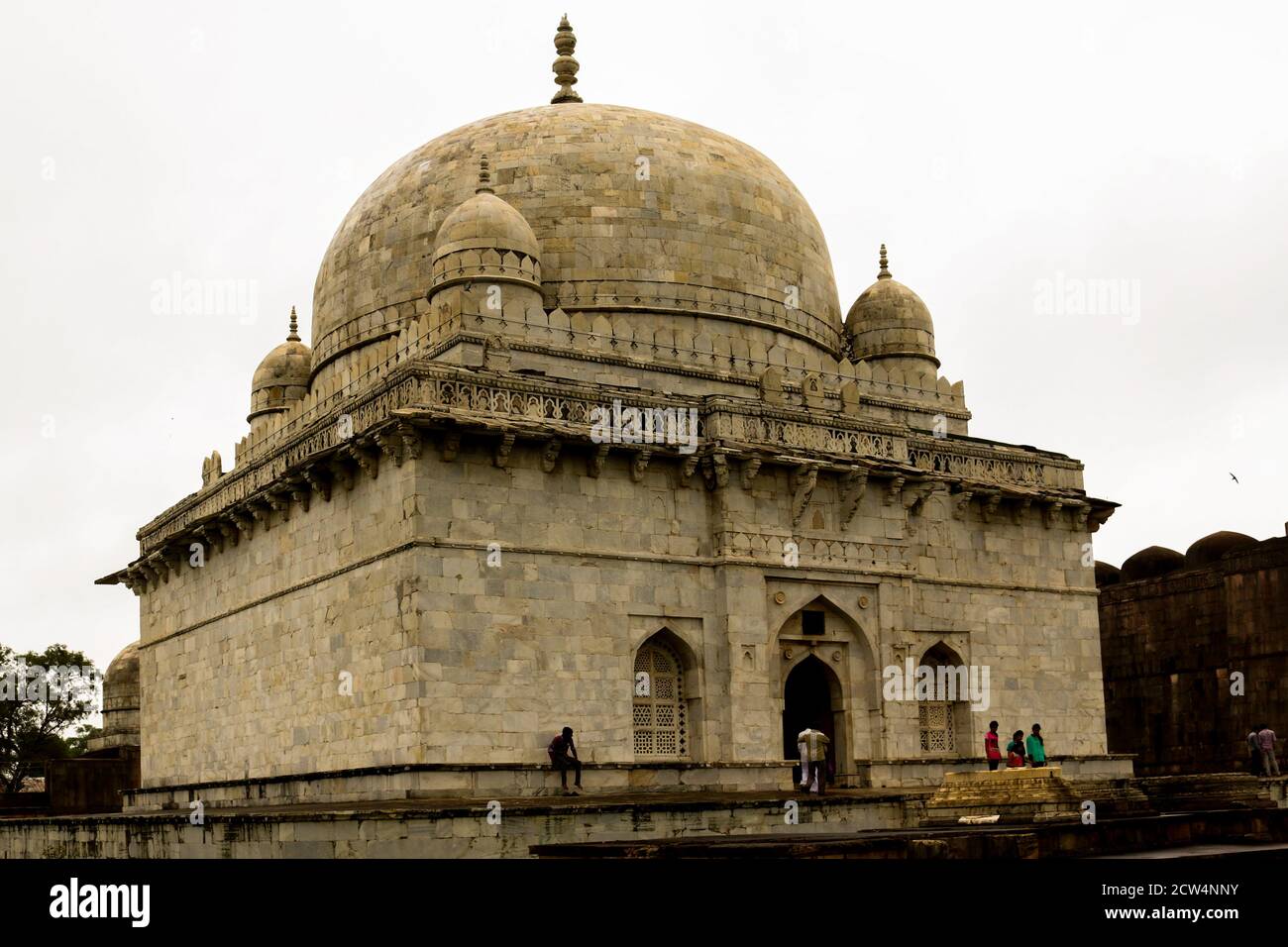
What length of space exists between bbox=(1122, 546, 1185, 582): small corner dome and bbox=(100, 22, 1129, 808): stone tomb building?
470 inches

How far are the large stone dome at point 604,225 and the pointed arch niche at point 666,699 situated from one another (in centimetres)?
622

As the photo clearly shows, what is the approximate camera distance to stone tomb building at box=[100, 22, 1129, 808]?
20.1m

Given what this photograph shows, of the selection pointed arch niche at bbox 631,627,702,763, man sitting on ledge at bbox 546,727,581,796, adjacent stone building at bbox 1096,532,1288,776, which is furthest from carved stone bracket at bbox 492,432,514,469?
adjacent stone building at bbox 1096,532,1288,776

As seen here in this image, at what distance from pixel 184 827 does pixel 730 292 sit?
43.1 ft

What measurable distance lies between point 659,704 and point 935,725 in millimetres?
5668

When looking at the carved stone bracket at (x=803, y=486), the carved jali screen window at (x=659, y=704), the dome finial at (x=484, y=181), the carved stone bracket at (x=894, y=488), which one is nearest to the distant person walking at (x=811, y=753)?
the carved jali screen window at (x=659, y=704)

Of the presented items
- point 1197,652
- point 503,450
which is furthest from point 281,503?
point 1197,652

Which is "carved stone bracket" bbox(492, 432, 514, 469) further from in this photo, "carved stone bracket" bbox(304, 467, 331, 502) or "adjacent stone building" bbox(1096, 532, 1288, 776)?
"adjacent stone building" bbox(1096, 532, 1288, 776)

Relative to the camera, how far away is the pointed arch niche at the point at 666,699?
21516 millimetres

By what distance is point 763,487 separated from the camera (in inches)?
894

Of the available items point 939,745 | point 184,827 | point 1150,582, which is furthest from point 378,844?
point 1150,582

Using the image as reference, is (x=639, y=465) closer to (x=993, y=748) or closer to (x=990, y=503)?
(x=993, y=748)

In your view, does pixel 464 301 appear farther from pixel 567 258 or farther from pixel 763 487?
pixel 763 487

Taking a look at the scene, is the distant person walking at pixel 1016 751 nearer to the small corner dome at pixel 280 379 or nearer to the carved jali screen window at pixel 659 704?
the carved jali screen window at pixel 659 704
